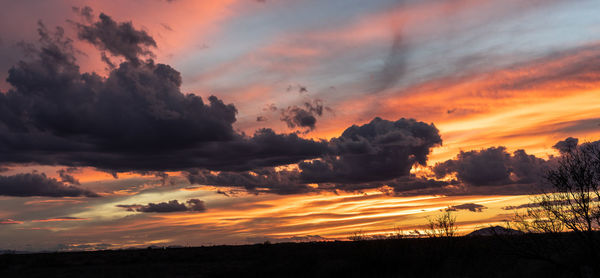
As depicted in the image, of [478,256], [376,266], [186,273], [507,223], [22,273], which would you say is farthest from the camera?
[22,273]

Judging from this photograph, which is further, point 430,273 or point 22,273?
point 22,273

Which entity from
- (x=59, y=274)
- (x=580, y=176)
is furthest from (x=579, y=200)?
(x=59, y=274)

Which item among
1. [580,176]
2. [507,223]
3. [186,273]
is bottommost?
[186,273]

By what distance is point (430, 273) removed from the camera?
39.8 meters

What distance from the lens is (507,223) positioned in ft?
90.9

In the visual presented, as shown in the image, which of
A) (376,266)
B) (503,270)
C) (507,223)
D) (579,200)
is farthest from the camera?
(376,266)

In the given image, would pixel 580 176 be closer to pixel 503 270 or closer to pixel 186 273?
A: pixel 503 270

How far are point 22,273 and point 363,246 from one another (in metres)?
60.4

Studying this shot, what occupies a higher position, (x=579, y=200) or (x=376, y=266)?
(x=579, y=200)

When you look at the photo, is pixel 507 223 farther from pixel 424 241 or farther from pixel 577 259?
pixel 424 241

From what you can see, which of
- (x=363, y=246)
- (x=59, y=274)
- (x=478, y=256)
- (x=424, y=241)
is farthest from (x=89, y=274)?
(x=478, y=256)

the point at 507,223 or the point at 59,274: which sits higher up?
the point at 507,223

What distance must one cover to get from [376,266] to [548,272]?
15656 mm

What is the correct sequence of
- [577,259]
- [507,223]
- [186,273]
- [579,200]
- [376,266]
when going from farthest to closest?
[186,273]
[376,266]
[577,259]
[507,223]
[579,200]
